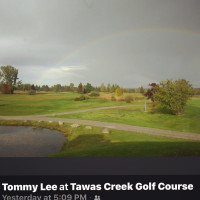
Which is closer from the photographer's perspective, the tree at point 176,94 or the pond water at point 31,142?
the pond water at point 31,142

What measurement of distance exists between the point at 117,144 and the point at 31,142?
30.0 feet

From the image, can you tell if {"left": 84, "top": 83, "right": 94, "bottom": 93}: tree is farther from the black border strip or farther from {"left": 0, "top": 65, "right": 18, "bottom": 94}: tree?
the black border strip

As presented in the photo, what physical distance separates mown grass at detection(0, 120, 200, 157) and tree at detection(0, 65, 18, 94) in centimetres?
1398

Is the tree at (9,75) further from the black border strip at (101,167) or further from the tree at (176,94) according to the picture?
the tree at (176,94)

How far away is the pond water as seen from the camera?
11.7 m

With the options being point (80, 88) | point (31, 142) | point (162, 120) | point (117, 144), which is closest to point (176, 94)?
point (162, 120)

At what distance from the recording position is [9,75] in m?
26.8

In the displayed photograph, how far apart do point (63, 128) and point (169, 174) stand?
14.6 metres

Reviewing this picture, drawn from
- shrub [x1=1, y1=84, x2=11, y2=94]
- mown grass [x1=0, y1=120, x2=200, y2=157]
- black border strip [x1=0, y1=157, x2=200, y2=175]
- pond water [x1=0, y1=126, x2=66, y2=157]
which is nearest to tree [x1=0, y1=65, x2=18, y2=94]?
shrub [x1=1, y1=84, x2=11, y2=94]

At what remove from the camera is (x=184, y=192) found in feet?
15.3

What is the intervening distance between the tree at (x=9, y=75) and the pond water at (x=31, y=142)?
40.2ft

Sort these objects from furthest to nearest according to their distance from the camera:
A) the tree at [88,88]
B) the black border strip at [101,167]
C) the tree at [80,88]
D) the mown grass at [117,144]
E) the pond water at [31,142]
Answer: the tree at [80,88], the tree at [88,88], the pond water at [31,142], the mown grass at [117,144], the black border strip at [101,167]

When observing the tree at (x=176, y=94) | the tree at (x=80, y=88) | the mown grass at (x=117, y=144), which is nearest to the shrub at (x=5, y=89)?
the mown grass at (x=117, y=144)

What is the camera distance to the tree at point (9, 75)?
25.9m
